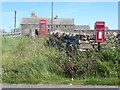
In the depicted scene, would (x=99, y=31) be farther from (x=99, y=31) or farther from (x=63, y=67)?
(x=63, y=67)

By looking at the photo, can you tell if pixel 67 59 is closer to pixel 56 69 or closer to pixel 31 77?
pixel 56 69

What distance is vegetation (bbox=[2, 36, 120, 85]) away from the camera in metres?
6.25

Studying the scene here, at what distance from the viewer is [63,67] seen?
270 inches

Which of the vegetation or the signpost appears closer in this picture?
the vegetation

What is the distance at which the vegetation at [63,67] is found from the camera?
625cm

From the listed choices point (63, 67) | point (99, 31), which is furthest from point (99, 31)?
point (63, 67)

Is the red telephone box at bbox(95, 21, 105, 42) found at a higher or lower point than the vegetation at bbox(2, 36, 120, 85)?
higher

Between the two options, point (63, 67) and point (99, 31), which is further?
point (99, 31)

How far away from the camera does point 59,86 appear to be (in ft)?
18.6

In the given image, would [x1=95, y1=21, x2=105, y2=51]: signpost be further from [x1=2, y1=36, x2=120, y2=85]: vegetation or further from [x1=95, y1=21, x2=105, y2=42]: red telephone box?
[x1=2, y1=36, x2=120, y2=85]: vegetation

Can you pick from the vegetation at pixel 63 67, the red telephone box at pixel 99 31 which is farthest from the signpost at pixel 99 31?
the vegetation at pixel 63 67

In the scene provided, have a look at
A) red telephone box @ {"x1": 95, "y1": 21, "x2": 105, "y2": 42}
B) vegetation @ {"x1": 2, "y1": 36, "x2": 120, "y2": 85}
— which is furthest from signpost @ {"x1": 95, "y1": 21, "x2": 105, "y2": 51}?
vegetation @ {"x1": 2, "y1": 36, "x2": 120, "y2": 85}

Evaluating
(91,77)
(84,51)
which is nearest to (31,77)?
(91,77)

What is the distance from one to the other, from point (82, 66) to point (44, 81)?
1433 mm
